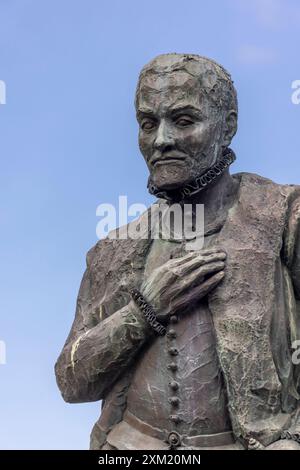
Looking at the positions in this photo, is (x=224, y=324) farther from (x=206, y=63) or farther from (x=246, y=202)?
(x=206, y=63)

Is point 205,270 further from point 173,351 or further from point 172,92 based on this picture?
point 172,92

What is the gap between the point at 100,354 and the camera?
7.85 meters

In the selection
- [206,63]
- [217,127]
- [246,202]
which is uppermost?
[206,63]

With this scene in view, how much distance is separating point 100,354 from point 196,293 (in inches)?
34.2

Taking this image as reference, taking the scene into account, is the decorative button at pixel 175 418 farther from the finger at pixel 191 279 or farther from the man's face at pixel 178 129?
the man's face at pixel 178 129

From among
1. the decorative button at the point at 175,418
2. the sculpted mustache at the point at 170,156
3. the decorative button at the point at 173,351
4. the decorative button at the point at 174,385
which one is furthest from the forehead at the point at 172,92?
the decorative button at the point at 175,418

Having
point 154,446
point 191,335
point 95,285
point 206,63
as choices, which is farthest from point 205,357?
point 206,63

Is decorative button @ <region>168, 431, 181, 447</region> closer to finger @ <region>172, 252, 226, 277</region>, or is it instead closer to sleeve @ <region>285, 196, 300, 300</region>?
finger @ <region>172, 252, 226, 277</region>

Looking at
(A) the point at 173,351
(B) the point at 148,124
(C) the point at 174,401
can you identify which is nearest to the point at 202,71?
(B) the point at 148,124

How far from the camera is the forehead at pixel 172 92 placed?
7938 mm

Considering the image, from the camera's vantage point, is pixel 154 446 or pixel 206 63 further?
pixel 206 63

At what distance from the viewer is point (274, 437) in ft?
24.4

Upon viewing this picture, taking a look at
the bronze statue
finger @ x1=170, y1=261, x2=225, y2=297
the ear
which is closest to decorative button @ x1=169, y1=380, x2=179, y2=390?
the bronze statue

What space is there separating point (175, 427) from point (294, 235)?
1.71 meters
